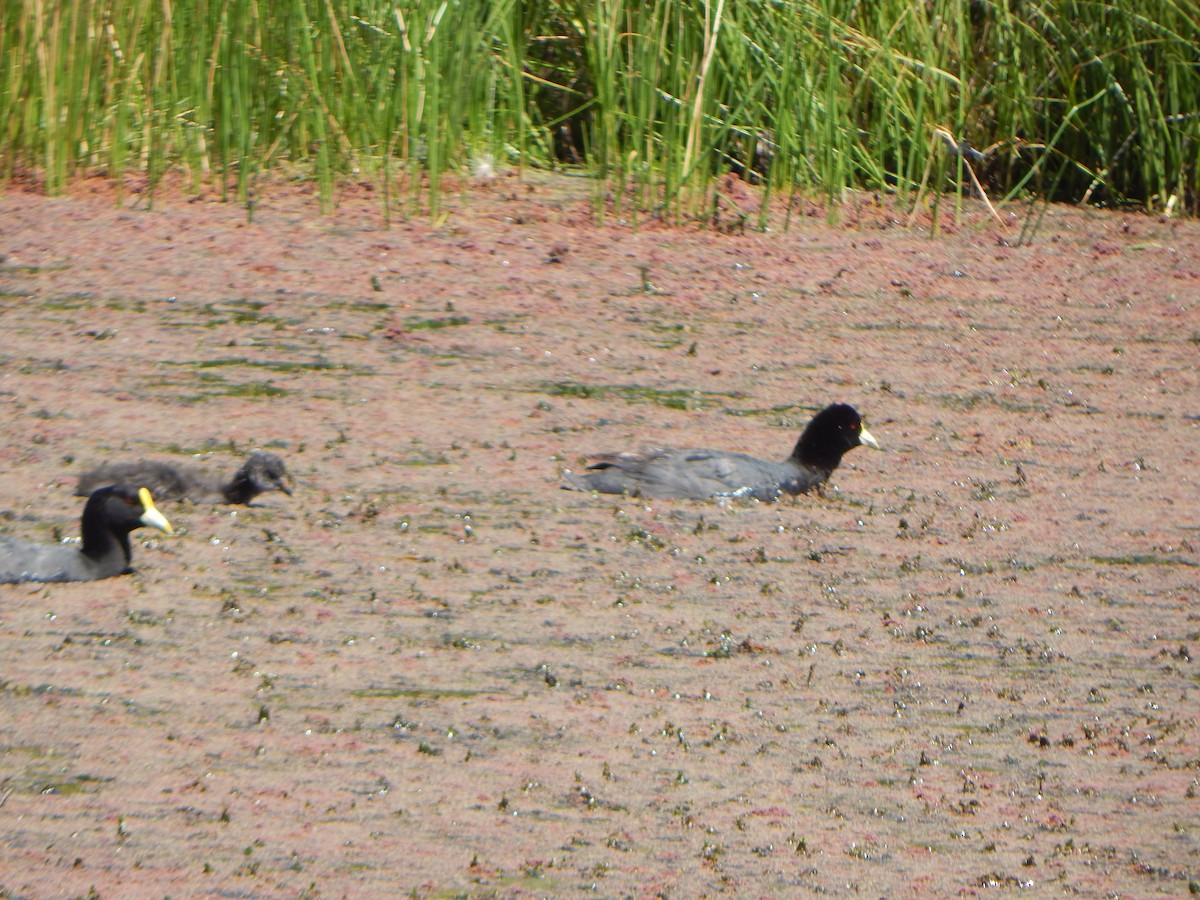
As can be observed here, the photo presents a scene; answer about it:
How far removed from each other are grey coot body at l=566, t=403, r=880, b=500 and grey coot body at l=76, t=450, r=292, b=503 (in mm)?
952

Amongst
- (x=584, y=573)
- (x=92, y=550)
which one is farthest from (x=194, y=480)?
(x=584, y=573)

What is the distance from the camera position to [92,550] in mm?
4977

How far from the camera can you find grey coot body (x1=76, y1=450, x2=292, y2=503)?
219 inches

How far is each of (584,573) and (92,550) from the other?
135cm

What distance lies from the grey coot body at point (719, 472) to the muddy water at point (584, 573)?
6 centimetres

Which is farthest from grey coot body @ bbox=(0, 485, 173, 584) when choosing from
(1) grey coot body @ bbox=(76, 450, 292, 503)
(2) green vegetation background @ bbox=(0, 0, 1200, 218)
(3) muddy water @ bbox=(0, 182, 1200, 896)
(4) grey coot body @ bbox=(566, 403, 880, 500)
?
(2) green vegetation background @ bbox=(0, 0, 1200, 218)

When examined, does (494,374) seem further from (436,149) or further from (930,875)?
(930,875)

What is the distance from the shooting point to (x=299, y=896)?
3.27m

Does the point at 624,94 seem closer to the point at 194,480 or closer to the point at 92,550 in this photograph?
the point at 194,480

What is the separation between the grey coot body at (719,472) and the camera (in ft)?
19.3

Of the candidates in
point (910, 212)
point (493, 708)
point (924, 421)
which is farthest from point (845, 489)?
point (910, 212)

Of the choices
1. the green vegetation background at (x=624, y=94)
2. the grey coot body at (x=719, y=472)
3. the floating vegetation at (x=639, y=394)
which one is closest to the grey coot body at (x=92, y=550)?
the grey coot body at (x=719, y=472)

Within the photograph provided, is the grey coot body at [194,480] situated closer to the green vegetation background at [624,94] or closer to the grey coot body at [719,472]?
the grey coot body at [719,472]

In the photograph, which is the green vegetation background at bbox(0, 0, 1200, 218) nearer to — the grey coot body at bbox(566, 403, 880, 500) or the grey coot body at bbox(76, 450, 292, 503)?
the grey coot body at bbox(566, 403, 880, 500)
